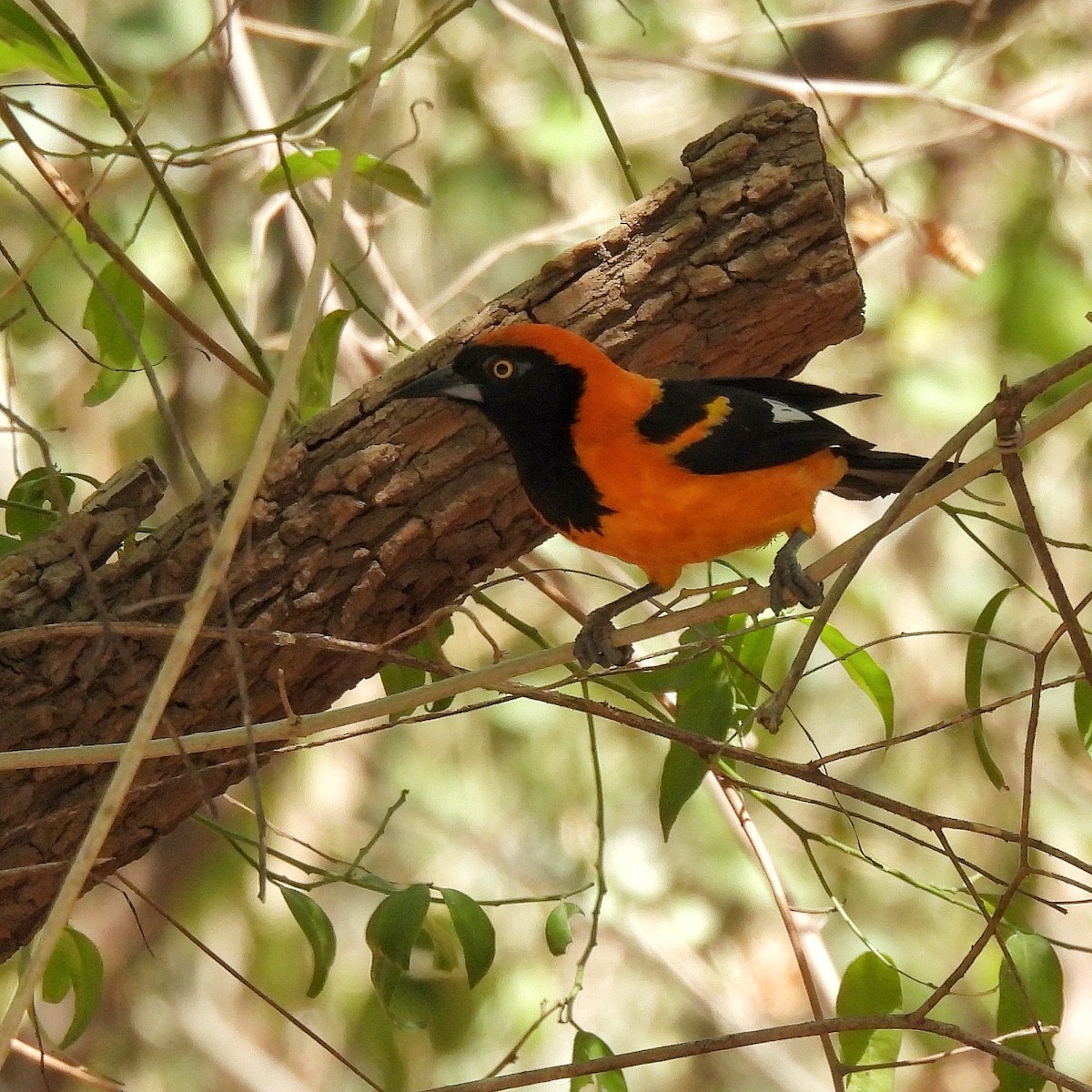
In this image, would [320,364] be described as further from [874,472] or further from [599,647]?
[874,472]

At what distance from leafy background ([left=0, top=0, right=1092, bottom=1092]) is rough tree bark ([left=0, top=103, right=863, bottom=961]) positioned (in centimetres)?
219

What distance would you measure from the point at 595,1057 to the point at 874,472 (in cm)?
134

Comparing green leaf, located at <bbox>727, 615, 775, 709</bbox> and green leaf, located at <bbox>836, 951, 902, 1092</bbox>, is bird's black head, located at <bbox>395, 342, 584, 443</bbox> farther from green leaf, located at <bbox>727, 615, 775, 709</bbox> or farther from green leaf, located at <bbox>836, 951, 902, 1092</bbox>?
green leaf, located at <bbox>836, 951, 902, 1092</bbox>

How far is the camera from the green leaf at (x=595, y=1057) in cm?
217

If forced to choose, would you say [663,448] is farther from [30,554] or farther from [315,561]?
[30,554]

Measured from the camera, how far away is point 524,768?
5.75 meters

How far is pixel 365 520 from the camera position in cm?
241

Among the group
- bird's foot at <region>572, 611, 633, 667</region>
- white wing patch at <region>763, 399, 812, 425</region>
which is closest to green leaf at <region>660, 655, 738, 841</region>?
bird's foot at <region>572, 611, 633, 667</region>

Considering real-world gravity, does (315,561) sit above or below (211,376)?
below

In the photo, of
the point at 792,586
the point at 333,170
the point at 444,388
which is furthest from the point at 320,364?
the point at 792,586

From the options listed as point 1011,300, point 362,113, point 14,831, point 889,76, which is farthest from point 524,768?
point 362,113

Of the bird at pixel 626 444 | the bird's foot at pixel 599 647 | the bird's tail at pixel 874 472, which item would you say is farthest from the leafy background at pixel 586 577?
the bird at pixel 626 444

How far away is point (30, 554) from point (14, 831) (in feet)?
1.58

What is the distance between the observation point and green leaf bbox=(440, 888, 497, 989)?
2.20 metres
